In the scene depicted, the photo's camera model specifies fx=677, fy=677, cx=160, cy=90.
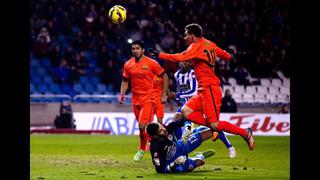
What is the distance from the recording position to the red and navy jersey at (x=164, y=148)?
11.0m

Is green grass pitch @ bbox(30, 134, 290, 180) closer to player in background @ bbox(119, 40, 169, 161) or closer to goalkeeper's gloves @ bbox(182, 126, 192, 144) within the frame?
goalkeeper's gloves @ bbox(182, 126, 192, 144)

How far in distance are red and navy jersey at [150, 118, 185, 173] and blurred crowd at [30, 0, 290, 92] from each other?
18.7 m

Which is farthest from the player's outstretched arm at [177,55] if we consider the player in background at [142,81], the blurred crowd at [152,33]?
the blurred crowd at [152,33]

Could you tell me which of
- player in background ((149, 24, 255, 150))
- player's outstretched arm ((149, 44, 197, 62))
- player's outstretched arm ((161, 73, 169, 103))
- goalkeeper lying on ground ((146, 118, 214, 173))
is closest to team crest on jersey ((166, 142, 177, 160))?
goalkeeper lying on ground ((146, 118, 214, 173))

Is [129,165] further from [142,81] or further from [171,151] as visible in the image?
[142,81]

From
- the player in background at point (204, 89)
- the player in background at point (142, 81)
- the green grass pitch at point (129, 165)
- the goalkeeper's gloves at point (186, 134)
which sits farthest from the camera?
the player in background at point (142, 81)

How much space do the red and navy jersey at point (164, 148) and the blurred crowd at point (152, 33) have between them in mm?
18663

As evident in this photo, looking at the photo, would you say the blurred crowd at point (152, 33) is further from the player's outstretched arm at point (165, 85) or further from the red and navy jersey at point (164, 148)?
the red and navy jersey at point (164, 148)

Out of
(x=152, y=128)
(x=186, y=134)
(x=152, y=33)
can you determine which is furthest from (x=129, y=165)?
(x=152, y=33)

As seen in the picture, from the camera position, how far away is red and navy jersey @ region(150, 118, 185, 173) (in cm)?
1099

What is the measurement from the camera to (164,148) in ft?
36.1

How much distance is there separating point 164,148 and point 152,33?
20.4m

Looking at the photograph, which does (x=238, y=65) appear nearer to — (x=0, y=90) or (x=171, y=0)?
(x=171, y=0)

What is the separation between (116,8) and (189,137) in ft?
13.4
